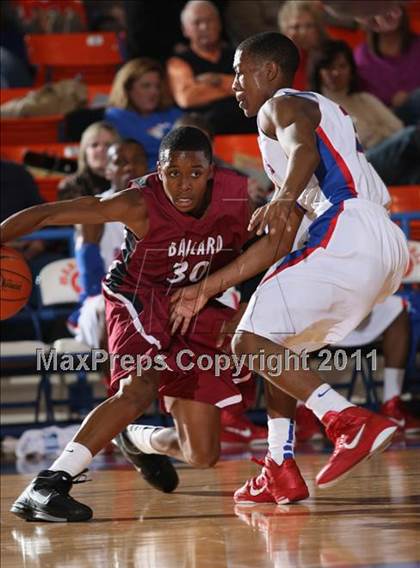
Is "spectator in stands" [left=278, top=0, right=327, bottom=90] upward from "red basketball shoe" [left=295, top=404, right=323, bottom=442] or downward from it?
upward

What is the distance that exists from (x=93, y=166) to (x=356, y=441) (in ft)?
13.7

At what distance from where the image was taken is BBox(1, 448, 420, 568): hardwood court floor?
3.50 meters

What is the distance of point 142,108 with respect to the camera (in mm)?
8688

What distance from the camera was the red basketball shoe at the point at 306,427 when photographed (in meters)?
7.17

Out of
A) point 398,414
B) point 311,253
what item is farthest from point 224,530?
point 398,414

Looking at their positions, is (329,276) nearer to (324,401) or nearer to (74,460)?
(324,401)

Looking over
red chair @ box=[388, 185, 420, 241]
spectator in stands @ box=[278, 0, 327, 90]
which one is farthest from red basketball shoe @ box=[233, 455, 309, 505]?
spectator in stands @ box=[278, 0, 327, 90]

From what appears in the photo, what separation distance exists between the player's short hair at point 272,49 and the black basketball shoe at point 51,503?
1671 mm

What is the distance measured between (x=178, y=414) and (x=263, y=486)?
512 millimetres

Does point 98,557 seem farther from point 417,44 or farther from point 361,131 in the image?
point 417,44

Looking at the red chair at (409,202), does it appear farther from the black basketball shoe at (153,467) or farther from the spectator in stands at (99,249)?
the black basketball shoe at (153,467)

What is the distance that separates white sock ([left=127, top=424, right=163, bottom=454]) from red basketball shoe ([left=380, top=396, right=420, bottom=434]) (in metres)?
2.48

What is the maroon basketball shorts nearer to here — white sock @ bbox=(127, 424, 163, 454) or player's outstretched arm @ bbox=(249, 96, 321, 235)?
white sock @ bbox=(127, 424, 163, 454)

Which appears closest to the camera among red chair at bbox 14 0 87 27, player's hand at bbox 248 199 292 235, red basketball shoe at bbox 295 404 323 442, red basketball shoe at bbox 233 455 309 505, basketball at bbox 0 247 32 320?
player's hand at bbox 248 199 292 235
